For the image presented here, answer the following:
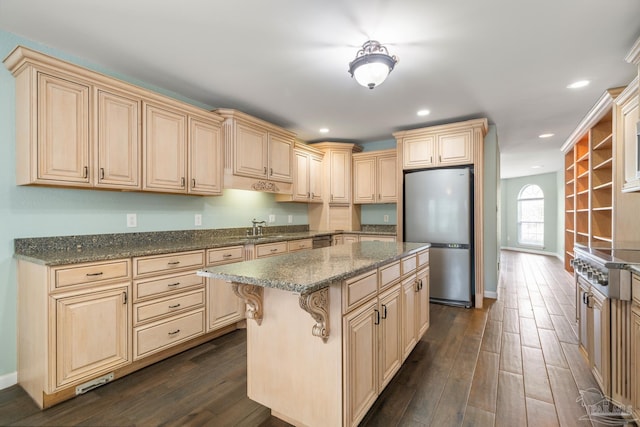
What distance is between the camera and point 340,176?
5.00m

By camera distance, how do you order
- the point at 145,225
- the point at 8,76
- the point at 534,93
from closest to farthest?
1. the point at 8,76
2. the point at 145,225
3. the point at 534,93

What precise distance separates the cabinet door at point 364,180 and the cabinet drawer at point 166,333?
3.12 m

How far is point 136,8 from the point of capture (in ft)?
6.03

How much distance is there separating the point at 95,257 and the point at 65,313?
0.38 meters

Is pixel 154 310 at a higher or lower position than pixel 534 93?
lower

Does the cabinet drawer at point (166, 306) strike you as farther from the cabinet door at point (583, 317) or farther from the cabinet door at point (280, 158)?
the cabinet door at point (583, 317)

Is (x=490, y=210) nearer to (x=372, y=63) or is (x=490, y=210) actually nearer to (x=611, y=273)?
(x=611, y=273)

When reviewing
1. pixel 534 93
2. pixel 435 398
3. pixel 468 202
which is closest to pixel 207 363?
pixel 435 398

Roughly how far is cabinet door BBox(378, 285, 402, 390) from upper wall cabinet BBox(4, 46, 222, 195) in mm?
2152

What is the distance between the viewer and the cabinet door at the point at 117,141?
231 centimetres

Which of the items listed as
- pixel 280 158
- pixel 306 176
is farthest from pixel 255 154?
pixel 306 176

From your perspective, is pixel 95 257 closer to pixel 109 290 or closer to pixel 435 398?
pixel 109 290

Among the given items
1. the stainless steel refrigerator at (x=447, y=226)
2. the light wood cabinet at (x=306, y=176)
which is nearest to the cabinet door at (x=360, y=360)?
the stainless steel refrigerator at (x=447, y=226)

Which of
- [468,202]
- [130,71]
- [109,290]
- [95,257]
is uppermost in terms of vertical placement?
[130,71]
